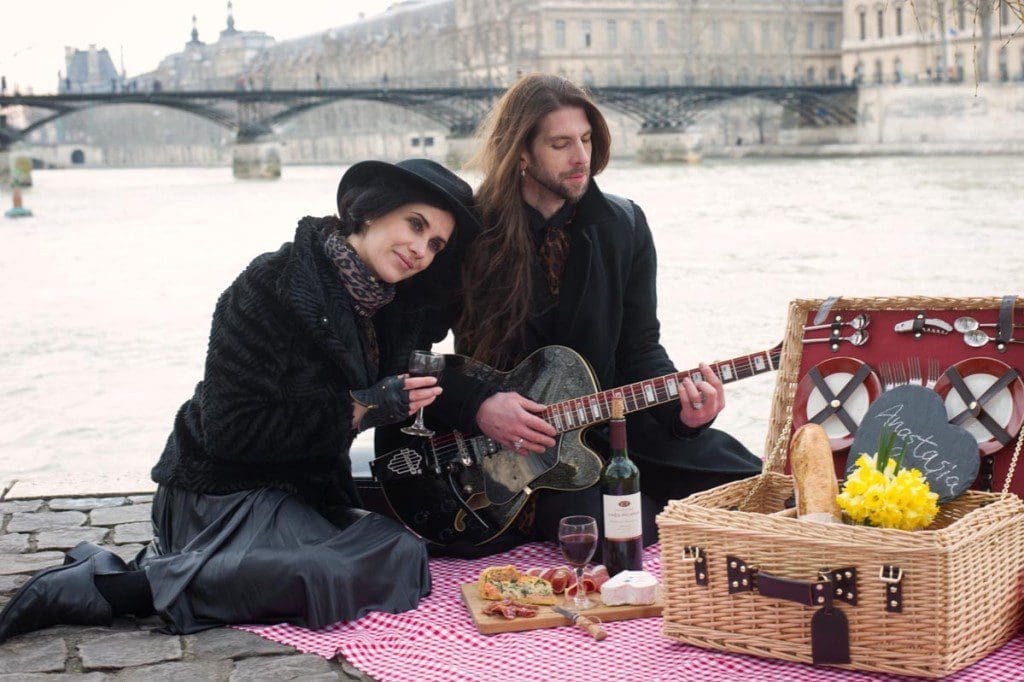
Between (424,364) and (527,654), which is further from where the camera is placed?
(424,364)

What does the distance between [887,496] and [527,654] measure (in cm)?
63

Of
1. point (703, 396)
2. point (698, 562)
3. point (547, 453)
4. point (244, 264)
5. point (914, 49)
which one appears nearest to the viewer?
point (698, 562)

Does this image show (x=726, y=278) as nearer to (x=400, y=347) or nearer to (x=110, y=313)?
(x=110, y=313)

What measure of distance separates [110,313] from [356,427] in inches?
370

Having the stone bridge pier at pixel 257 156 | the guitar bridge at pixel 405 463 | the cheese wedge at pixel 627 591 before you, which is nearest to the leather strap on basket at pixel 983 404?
the cheese wedge at pixel 627 591

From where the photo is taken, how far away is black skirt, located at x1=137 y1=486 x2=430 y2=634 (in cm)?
250

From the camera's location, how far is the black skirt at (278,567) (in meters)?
2.50

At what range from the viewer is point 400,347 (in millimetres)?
2773

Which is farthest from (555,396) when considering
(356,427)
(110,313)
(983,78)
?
(983,78)

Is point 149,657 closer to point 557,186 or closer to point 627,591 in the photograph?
point 627,591

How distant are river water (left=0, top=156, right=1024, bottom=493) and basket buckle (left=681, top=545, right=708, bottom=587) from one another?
55.7 inches

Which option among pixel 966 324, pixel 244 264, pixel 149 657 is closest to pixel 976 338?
pixel 966 324

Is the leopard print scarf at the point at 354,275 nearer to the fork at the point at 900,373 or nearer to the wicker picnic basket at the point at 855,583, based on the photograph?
the wicker picnic basket at the point at 855,583

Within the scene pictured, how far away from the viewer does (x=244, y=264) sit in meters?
14.9
